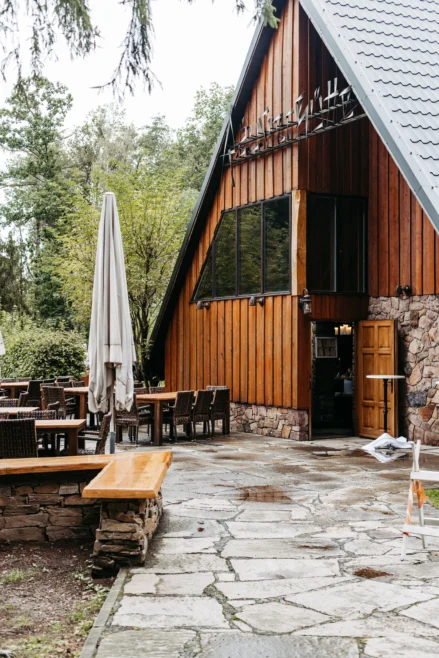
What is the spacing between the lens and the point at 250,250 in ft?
49.3

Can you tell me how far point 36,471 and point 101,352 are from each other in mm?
1951

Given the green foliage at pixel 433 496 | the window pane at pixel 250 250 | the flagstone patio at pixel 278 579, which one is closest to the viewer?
the flagstone patio at pixel 278 579

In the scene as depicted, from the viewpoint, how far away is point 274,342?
13930 mm

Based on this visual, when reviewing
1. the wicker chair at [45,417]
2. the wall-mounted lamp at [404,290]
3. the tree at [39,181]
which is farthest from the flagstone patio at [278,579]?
the tree at [39,181]

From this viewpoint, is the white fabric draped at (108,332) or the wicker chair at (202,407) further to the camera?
the wicker chair at (202,407)

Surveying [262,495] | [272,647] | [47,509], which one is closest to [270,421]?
[262,495]

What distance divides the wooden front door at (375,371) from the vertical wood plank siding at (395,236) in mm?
685

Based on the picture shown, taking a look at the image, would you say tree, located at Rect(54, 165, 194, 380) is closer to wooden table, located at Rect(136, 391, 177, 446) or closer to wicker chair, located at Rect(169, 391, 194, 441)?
wicker chair, located at Rect(169, 391, 194, 441)

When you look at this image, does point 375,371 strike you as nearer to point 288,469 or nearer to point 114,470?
point 288,469

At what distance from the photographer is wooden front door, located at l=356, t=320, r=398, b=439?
1312 cm

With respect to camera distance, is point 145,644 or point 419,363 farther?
point 419,363

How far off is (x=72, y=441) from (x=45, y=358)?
39.4 feet

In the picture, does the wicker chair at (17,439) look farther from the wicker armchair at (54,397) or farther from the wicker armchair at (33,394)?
the wicker armchair at (33,394)

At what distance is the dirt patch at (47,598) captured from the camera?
13.4ft
